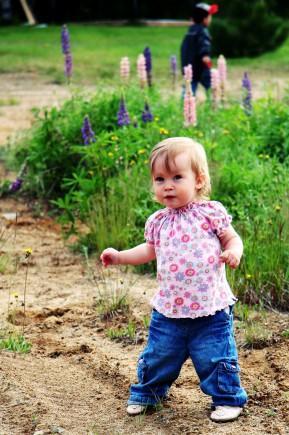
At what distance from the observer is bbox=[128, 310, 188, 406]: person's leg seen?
12.9ft

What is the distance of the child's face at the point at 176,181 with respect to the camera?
12.7 ft

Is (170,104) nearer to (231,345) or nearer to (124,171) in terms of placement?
(124,171)

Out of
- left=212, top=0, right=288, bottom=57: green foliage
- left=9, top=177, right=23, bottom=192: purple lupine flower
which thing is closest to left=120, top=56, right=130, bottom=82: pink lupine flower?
left=9, top=177, right=23, bottom=192: purple lupine flower

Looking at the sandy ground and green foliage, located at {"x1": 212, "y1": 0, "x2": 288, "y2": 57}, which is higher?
the sandy ground

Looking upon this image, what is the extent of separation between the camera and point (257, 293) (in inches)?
212

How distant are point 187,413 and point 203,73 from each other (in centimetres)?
777

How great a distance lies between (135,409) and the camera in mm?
4047

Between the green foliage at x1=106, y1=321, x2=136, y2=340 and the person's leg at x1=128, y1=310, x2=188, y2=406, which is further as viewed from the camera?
the green foliage at x1=106, y1=321, x2=136, y2=340

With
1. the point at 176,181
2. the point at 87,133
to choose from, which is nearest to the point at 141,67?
the point at 87,133

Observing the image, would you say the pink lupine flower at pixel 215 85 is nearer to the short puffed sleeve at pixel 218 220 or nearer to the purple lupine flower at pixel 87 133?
the purple lupine flower at pixel 87 133

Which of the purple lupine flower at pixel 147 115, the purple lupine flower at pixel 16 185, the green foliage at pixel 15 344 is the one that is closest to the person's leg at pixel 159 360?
the green foliage at pixel 15 344

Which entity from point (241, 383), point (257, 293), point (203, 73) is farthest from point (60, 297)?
point (203, 73)

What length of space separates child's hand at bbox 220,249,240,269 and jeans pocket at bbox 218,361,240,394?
41 centimetres

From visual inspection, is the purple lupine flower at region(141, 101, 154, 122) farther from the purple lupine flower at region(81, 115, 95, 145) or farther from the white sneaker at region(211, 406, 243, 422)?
the white sneaker at region(211, 406, 243, 422)
